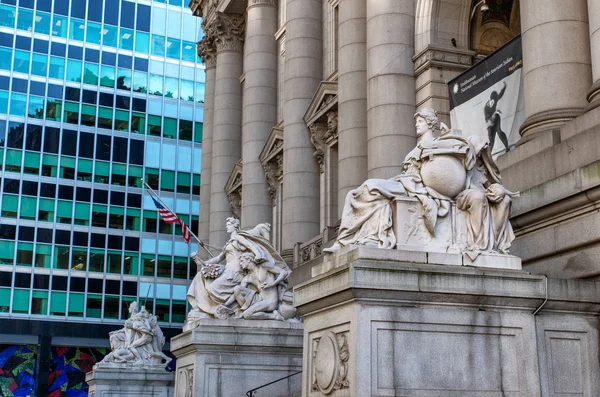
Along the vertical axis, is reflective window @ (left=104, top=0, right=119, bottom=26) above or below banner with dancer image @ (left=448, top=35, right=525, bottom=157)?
above

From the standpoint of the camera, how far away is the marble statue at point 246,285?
19844 millimetres

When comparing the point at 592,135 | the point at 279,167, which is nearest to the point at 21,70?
the point at 279,167

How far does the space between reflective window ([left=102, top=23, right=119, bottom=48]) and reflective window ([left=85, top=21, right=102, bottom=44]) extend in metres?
0.39

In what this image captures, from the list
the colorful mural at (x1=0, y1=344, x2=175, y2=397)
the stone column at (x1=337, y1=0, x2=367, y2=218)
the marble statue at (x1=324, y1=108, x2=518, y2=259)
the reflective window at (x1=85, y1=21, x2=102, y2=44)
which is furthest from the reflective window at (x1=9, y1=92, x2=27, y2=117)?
the marble statue at (x1=324, y1=108, x2=518, y2=259)

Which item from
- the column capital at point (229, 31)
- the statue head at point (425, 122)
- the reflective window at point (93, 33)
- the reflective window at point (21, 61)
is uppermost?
the reflective window at point (93, 33)

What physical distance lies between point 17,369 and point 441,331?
5606 centimetres

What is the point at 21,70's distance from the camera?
6662cm

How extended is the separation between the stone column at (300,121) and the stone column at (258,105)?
511 centimetres

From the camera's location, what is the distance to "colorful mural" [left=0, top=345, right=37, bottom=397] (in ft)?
204

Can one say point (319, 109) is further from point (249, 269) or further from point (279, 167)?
point (249, 269)

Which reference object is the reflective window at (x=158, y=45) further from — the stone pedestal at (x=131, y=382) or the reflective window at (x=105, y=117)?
the stone pedestal at (x=131, y=382)

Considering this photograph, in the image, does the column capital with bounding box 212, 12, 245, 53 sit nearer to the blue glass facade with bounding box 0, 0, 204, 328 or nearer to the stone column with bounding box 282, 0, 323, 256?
the stone column with bounding box 282, 0, 323, 256

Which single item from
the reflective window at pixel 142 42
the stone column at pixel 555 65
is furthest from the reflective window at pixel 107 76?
the stone column at pixel 555 65

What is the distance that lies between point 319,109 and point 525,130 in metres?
16.1
